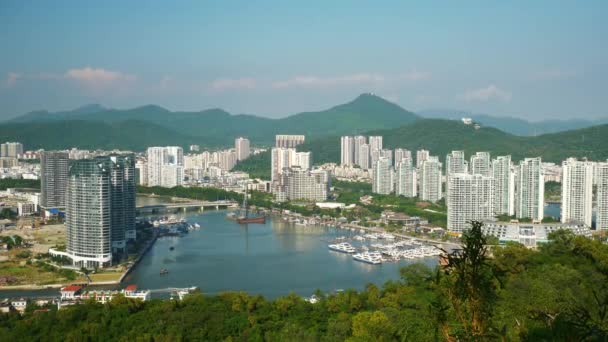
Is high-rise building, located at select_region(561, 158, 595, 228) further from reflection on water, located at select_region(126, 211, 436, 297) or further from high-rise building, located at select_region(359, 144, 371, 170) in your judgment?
high-rise building, located at select_region(359, 144, 371, 170)

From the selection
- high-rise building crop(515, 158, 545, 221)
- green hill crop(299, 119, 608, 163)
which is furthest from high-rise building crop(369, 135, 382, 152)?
high-rise building crop(515, 158, 545, 221)

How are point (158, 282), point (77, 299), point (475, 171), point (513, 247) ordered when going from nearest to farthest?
point (513, 247) < point (77, 299) < point (158, 282) < point (475, 171)

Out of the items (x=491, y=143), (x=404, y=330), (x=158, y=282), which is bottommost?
(x=158, y=282)

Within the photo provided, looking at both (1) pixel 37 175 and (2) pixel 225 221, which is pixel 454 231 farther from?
(1) pixel 37 175

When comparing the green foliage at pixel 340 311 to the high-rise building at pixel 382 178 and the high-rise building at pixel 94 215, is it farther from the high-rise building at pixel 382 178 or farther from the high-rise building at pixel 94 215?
the high-rise building at pixel 382 178

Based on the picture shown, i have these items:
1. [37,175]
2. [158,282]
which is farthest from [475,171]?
[37,175]

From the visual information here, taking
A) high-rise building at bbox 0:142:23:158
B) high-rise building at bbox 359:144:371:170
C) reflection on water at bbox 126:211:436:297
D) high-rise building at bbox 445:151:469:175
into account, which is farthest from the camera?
high-rise building at bbox 0:142:23:158

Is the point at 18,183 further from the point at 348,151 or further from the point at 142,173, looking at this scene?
the point at 348,151

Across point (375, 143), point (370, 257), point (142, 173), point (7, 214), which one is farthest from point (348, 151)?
point (370, 257)
